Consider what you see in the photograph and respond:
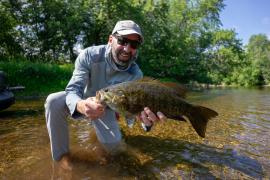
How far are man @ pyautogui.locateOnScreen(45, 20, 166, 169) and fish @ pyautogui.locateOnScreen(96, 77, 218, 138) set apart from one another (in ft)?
0.40

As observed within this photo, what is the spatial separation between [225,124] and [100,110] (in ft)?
19.2

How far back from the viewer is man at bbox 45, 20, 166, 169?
4.16m

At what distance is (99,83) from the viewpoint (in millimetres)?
4969

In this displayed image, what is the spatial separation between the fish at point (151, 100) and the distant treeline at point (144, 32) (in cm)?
2853

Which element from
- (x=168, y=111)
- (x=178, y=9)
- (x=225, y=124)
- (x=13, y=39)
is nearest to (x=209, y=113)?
(x=168, y=111)

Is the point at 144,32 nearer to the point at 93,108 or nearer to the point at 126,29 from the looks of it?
the point at 126,29

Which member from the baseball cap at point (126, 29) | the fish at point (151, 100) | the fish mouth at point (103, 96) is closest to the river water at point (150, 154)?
the fish at point (151, 100)

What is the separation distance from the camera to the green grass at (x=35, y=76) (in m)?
18.4

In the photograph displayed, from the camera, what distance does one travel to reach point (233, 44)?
5791 centimetres

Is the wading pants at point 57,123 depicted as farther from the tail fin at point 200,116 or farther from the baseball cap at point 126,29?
the tail fin at point 200,116

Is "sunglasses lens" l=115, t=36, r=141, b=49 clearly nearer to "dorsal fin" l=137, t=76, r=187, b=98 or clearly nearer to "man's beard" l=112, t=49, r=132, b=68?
"man's beard" l=112, t=49, r=132, b=68

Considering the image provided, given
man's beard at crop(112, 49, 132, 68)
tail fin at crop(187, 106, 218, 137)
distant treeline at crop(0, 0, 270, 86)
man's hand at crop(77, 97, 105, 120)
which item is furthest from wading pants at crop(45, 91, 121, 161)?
distant treeline at crop(0, 0, 270, 86)

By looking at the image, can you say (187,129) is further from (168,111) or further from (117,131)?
(168,111)

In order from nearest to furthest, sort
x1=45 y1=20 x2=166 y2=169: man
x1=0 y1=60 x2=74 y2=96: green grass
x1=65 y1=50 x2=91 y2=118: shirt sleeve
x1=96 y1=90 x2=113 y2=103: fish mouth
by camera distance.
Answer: x1=96 y1=90 x2=113 y2=103: fish mouth
x1=65 y1=50 x2=91 y2=118: shirt sleeve
x1=45 y1=20 x2=166 y2=169: man
x1=0 y1=60 x2=74 y2=96: green grass
